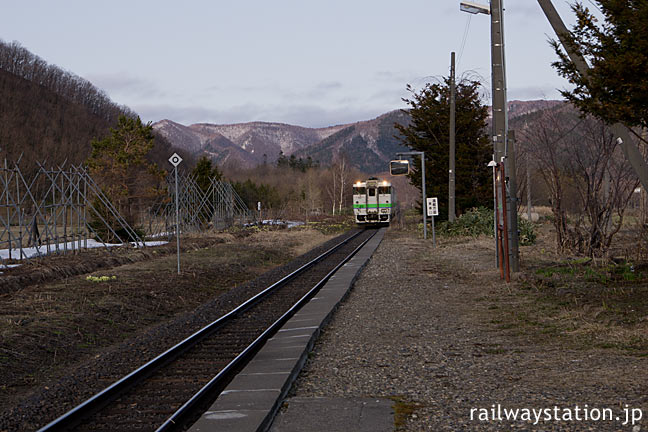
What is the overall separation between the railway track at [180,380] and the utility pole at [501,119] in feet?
16.7

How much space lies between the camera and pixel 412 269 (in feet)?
60.3

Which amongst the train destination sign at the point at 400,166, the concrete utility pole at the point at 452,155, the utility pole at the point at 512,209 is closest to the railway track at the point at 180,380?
the utility pole at the point at 512,209

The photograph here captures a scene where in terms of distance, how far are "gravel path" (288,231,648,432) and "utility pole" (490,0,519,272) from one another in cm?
272

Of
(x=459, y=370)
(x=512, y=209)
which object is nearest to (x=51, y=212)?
(x=512, y=209)

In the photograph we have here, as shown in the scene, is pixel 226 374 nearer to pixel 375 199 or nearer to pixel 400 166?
pixel 400 166

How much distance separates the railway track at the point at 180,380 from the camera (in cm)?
570

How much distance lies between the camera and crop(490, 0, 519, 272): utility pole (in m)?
14.2

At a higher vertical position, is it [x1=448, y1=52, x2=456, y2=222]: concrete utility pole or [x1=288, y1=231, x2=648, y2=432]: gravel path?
[x1=448, y1=52, x2=456, y2=222]: concrete utility pole

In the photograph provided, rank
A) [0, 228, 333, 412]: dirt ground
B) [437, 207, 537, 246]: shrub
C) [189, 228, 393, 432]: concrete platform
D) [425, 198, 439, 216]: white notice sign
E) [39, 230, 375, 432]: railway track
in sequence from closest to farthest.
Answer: [189, 228, 393, 432]: concrete platform → [39, 230, 375, 432]: railway track → [0, 228, 333, 412]: dirt ground → [425, 198, 439, 216]: white notice sign → [437, 207, 537, 246]: shrub

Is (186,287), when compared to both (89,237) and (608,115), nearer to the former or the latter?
(608,115)

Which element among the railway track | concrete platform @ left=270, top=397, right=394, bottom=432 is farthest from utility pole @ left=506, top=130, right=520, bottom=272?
concrete platform @ left=270, top=397, right=394, bottom=432

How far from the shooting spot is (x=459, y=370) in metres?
7.02

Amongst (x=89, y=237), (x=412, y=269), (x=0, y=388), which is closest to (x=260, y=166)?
(x=89, y=237)

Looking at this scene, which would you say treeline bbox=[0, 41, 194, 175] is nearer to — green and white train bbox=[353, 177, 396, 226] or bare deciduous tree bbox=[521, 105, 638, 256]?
green and white train bbox=[353, 177, 396, 226]
